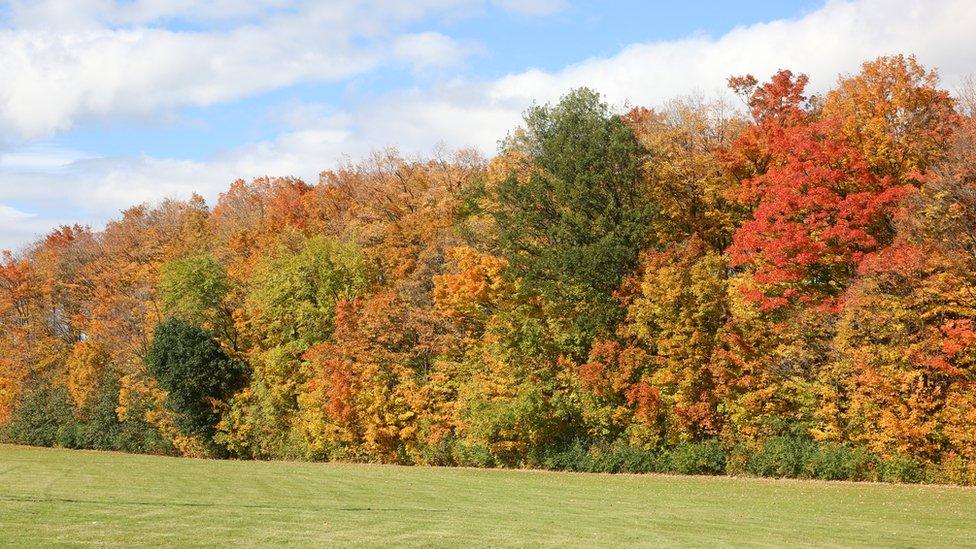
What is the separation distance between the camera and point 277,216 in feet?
281

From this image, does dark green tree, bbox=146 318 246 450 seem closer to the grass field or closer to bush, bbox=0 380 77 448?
bush, bbox=0 380 77 448

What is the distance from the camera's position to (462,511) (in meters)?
27.1

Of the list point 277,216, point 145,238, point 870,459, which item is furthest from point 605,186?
point 145,238

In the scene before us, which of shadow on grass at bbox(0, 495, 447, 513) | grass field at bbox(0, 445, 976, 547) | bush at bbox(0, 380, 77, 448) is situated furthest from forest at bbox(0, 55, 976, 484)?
shadow on grass at bbox(0, 495, 447, 513)

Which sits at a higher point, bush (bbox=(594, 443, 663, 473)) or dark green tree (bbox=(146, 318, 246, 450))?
dark green tree (bbox=(146, 318, 246, 450))

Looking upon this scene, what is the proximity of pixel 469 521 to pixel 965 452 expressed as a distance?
22.9 metres

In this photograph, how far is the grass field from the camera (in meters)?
20.5

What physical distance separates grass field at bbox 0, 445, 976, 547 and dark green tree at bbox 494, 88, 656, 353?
11.0 meters

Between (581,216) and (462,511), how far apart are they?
25.2 meters

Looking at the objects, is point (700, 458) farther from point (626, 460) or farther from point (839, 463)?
point (839, 463)

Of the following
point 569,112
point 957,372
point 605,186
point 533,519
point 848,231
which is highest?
point 569,112

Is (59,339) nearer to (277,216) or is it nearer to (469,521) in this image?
(277,216)

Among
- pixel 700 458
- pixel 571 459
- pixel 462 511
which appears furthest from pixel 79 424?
pixel 462 511

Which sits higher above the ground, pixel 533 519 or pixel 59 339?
pixel 59 339
